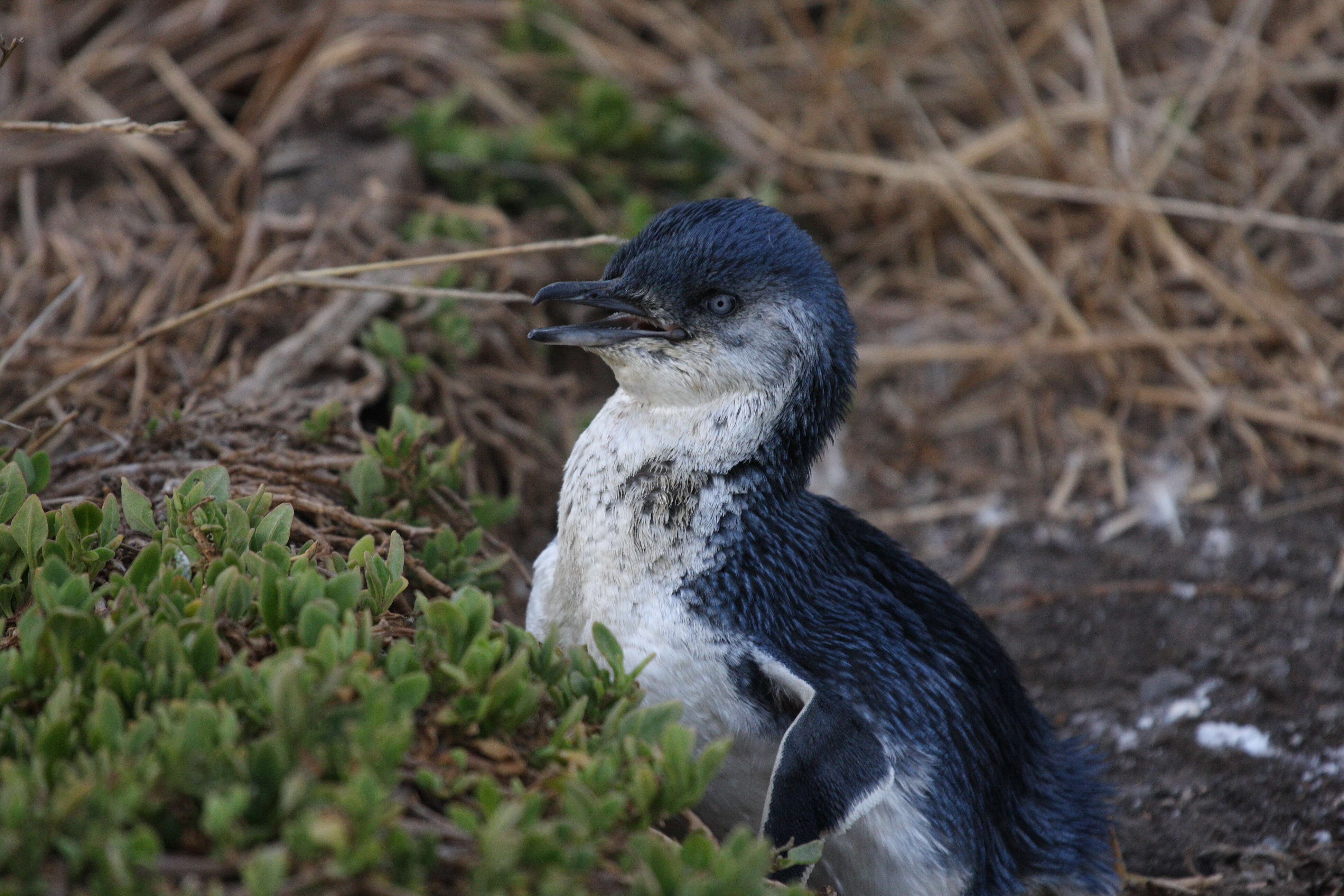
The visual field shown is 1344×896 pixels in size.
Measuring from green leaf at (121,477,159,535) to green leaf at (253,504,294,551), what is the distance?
26cm

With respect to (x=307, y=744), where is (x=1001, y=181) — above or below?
above

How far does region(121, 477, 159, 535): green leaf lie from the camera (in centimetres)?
262

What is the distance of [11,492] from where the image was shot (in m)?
2.54

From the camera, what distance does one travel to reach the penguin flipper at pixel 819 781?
2.45m

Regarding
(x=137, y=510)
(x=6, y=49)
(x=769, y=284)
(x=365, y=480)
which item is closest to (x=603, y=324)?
(x=769, y=284)

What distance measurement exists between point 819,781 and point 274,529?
1.23m

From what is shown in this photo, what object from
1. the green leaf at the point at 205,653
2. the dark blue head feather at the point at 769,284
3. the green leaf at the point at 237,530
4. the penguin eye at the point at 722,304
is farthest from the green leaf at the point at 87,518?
the penguin eye at the point at 722,304

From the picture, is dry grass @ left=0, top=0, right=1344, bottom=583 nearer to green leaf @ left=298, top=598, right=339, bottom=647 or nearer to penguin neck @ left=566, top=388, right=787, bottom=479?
penguin neck @ left=566, top=388, right=787, bottom=479

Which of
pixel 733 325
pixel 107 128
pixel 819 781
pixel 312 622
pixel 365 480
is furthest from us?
pixel 365 480

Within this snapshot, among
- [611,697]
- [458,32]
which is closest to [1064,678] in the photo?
[611,697]

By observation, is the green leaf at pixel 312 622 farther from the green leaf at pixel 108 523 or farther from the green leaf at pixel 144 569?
the green leaf at pixel 108 523

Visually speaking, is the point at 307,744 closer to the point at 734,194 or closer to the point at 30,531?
the point at 30,531

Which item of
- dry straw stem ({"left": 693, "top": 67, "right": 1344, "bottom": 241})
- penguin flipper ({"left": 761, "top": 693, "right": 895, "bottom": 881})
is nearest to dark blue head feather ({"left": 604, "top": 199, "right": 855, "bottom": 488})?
penguin flipper ({"left": 761, "top": 693, "right": 895, "bottom": 881})

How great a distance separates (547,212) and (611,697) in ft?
→ 10.4
